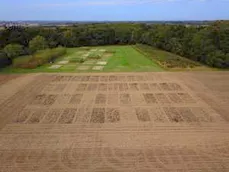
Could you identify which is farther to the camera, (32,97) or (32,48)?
(32,48)

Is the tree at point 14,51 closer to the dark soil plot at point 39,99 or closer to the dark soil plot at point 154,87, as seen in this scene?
the dark soil plot at point 39,99

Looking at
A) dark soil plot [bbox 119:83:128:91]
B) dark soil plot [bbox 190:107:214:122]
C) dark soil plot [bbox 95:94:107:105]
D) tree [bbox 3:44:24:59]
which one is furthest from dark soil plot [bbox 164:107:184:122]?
tree [bbox 3:44:24:59]

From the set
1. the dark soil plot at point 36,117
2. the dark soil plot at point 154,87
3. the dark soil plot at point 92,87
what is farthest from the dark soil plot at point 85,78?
the dark soil plot at point 36,117

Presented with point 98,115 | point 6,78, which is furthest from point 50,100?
point 6,78

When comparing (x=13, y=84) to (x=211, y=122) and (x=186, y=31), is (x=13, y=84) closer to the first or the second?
(x=211, y=122)

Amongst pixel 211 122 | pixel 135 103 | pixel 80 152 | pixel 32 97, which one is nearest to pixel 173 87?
pixel 135 103

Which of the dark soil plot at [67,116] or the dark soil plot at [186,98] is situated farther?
the dark soil plot at [186,98]
